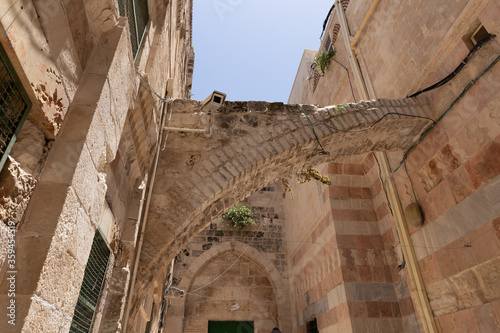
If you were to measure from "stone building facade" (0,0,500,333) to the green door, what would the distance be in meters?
1.38

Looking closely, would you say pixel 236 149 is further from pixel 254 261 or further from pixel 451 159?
pixel 254 261

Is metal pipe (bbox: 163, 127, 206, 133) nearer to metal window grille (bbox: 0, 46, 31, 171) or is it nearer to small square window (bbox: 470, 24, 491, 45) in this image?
metal window grille (bbox: 0, 46, 31, 171)

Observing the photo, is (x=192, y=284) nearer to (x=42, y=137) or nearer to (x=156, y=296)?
(x=156, y=296)

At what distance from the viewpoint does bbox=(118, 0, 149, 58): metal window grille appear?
2.93 meters

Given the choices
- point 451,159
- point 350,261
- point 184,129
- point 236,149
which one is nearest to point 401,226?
point 451,159

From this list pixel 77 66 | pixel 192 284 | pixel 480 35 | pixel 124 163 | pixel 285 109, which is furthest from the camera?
pixel 192 284

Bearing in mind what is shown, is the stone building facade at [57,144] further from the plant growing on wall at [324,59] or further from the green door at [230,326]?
the green door at [230,326]

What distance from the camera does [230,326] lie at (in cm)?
862

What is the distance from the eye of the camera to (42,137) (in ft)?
5.59

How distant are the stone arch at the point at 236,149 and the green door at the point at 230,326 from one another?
5335 mm

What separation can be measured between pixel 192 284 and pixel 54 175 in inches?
319

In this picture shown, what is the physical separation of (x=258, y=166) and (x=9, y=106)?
278cm

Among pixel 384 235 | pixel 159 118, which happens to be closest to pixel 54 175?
pixel 159 118

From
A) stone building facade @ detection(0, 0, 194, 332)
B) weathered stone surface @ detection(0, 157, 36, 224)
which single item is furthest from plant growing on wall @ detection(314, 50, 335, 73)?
weathered stone surface @ detection(0, 157, 36, 224)
